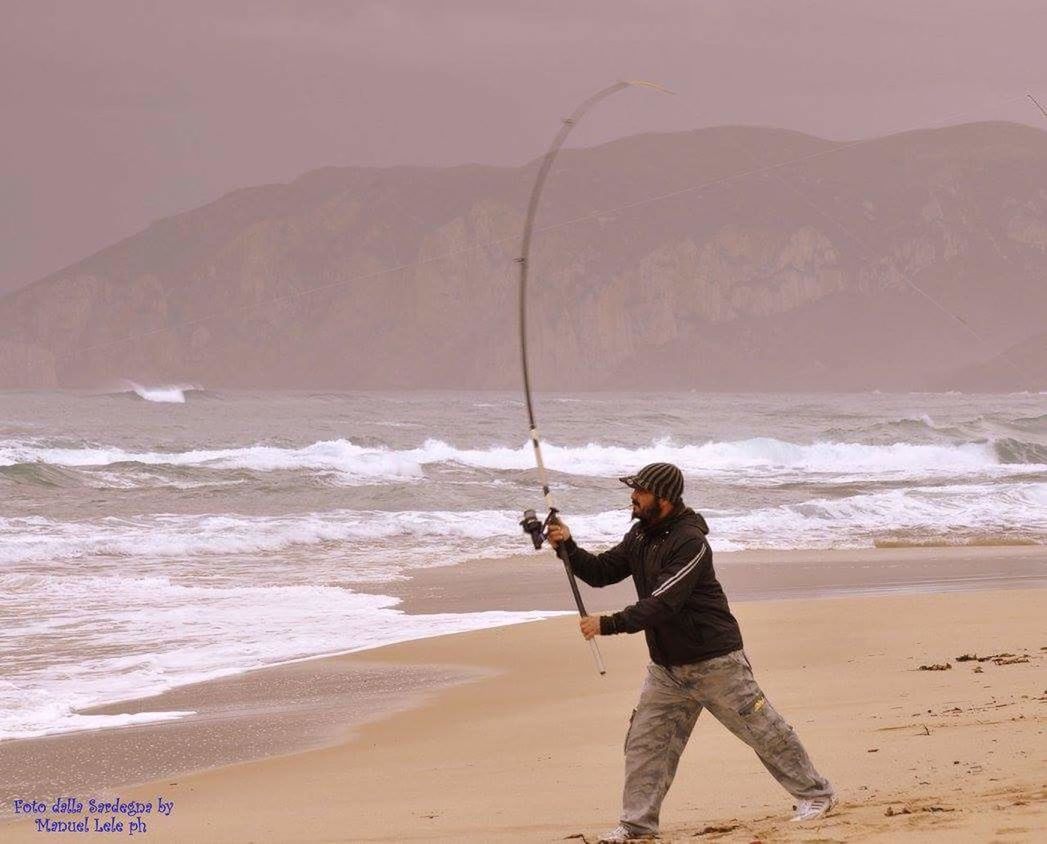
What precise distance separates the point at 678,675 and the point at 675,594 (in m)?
0.31

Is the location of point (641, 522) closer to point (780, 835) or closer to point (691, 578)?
point (691, 578)

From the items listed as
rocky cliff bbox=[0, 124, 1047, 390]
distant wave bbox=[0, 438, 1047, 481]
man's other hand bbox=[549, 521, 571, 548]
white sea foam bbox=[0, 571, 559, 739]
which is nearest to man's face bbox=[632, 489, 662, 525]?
man's other hand bbox=[549, 521, 571, 548]

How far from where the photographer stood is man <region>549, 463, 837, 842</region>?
4527mm

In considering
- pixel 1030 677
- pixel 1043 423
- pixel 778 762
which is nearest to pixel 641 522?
pixel 778 762

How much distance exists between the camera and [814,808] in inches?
180

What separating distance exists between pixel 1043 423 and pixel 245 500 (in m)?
33.3

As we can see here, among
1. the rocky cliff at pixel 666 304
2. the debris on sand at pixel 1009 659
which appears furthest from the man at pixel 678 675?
the rocky cliff at pixel 666 304

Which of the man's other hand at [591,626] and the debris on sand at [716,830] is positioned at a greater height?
the man's other hand at [591,626]

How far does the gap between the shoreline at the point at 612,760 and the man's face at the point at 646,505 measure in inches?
40.0

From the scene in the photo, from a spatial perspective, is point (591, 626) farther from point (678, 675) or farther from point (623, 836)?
point (623, 836)

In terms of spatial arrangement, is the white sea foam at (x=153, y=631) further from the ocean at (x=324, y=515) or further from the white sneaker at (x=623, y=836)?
the white sneaker at (x=623, y=836)

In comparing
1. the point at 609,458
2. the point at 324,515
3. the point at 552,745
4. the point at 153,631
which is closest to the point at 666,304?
the point at 609,458

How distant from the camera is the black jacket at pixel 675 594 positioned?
4.46 metres

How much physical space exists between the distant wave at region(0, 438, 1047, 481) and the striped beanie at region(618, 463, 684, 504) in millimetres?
24630
